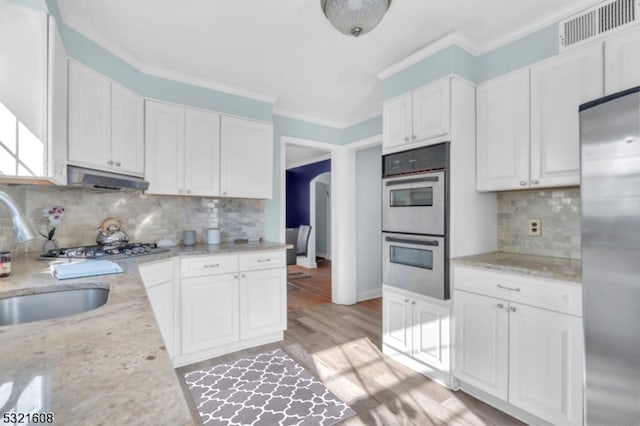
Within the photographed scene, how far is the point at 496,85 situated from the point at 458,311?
166 cm

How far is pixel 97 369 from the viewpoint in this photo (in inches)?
23.8

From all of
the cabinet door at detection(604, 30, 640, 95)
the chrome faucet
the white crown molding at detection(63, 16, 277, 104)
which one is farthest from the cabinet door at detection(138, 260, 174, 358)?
the cabinet door at detection(604, 30, 640, 95)

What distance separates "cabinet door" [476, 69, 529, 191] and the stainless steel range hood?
2.66 metres

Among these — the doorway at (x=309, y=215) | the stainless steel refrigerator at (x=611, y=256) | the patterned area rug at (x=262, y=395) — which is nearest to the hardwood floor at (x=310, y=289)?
the doorway at (x=309, y=215)

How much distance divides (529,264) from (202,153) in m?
2.73

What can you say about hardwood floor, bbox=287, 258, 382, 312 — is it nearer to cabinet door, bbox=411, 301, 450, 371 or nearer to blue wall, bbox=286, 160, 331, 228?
blue wall, bbox=286, 160, 331, 228

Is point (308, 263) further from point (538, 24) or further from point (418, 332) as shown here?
point (538, 24)

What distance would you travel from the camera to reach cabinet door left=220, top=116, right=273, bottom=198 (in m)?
2.96

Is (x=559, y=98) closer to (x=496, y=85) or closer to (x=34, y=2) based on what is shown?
(x=496, y=85)

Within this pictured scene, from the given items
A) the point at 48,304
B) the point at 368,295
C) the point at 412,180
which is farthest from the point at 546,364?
the point at 368,295

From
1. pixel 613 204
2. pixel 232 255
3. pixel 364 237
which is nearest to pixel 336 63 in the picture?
pixel 232 255

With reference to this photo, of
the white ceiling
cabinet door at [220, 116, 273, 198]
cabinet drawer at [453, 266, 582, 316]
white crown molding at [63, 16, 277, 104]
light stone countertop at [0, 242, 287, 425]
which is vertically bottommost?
cabinet drawer at [453, 266, 582, 316]

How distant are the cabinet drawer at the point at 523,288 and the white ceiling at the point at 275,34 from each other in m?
1.67

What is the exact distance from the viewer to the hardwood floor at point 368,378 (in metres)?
1.86
